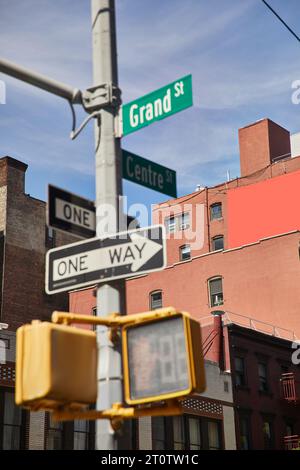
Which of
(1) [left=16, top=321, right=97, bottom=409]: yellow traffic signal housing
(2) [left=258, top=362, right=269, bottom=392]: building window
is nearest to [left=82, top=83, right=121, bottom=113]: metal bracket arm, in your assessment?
(1) [left=16, top=321, right=97, bottom=409]: yellow traffic signal housing

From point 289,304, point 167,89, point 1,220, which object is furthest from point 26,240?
point 167,89

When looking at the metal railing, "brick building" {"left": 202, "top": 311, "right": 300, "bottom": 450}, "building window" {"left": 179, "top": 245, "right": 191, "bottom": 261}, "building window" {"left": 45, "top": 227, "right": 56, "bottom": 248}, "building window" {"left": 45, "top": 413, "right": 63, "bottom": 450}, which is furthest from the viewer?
"building window" {"left": 179, "top": 245, "right": 191, "bottom": 261}

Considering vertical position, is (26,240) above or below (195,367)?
above

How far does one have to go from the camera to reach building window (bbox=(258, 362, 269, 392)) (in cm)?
3553

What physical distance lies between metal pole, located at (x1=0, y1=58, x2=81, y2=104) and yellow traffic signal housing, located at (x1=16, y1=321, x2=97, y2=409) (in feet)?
9.29

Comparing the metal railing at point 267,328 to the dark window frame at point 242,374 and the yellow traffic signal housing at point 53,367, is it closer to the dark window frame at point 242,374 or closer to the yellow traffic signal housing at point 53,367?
the dark window frame at point 242,374

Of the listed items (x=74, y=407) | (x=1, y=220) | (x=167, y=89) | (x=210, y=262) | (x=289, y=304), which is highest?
(x=1, y=220)

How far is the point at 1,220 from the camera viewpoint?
158 ft

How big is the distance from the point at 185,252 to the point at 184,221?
4.11 meters

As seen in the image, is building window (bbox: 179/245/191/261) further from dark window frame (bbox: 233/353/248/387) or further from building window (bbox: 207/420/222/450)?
building window (bbox: 207/420/222/450)

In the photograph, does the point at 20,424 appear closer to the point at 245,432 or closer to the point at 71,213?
the point at 245,432
